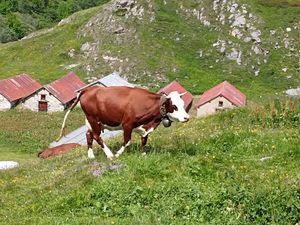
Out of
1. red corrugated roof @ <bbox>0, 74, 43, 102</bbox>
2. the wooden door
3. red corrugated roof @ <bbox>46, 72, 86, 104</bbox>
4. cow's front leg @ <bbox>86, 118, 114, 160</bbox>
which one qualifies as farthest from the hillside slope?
cow's front leg @ <bbox>86, 118, 114, 160</bbox>

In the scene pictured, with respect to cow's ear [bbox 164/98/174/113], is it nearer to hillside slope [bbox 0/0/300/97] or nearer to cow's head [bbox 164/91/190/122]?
cow's head [bbox 164/91/190/122]

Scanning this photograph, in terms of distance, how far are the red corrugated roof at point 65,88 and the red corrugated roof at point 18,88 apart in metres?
2.42

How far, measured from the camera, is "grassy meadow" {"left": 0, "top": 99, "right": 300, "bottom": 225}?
12.0 m

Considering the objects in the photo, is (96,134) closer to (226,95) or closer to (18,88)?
(226,95)

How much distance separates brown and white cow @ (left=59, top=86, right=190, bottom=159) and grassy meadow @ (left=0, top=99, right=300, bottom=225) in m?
0.80

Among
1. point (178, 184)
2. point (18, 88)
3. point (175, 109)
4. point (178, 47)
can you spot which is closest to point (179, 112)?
point (175, 109)

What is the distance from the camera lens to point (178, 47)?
103m

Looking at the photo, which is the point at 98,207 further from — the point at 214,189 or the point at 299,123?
the point at 299,123

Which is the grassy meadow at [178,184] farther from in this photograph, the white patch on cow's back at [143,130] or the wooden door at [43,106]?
the wooden door at [43,106]

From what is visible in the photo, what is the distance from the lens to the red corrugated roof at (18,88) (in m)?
83.2

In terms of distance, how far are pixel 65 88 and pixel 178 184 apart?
72.7 m

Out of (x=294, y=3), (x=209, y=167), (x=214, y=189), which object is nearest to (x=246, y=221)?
(x=214, y=189)

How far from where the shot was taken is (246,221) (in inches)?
456

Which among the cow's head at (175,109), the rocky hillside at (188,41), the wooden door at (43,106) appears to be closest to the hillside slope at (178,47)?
the rocky hillside at (188,41)
